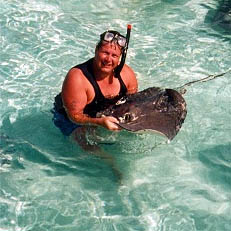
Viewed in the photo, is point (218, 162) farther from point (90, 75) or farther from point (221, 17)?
point (221, 17)

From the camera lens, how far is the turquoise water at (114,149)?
4.30 m

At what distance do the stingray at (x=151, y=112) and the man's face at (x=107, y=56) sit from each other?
48 centimetres

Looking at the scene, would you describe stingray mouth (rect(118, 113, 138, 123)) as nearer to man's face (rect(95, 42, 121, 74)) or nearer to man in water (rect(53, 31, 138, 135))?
man in water (rect(53, 31, 138, 135))

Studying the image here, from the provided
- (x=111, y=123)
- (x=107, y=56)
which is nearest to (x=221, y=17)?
(x=107, y=56)

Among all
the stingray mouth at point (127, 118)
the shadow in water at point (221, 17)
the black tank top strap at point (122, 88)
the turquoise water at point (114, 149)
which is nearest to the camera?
the turquoise water at point (114, 149)

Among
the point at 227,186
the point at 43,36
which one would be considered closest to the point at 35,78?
the point at 43,36

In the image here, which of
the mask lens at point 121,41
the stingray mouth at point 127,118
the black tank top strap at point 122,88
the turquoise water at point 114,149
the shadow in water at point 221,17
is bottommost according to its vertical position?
the turquoise water at point 114,149

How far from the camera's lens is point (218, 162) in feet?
16.5

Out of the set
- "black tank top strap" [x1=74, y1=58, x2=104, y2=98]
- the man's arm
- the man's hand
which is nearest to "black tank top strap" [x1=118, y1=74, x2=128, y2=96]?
"black tank top strap" [x1=74, y1=58, x2=104, y2=98]

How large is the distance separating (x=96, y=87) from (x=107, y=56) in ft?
1.27

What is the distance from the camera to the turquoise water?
430cm

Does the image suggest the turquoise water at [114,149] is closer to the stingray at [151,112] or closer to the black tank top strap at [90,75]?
the stingray at [151,112]

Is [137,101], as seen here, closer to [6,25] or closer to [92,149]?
[92,149]

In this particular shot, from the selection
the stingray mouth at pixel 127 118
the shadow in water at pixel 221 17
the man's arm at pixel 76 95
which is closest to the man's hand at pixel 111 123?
the man's arm at pixel 76 95
